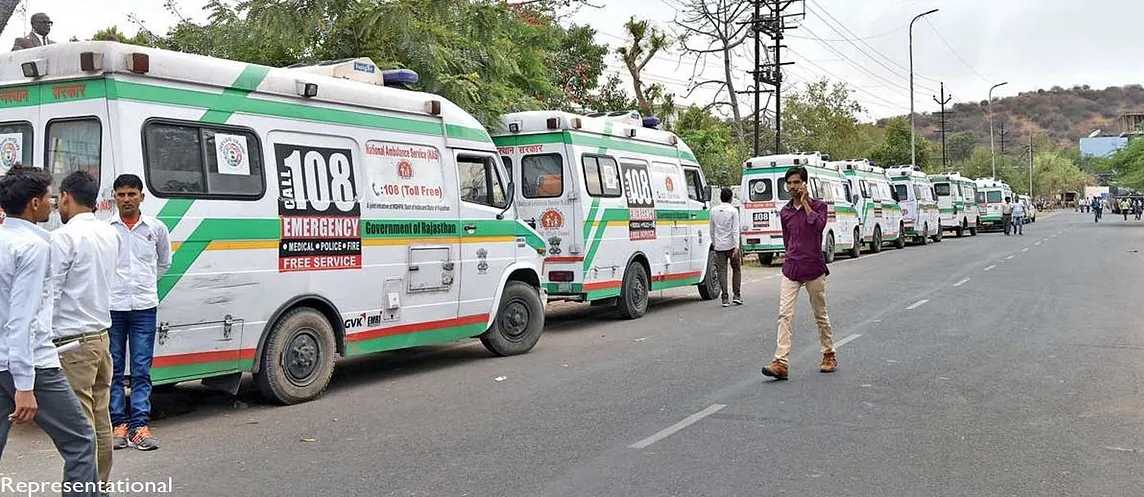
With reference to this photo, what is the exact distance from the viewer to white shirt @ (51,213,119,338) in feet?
15.9

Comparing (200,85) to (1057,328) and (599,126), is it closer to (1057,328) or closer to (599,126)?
(599,126)

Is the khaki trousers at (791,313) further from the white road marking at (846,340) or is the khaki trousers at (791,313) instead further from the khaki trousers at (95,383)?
the khaki trousers at (95,383)

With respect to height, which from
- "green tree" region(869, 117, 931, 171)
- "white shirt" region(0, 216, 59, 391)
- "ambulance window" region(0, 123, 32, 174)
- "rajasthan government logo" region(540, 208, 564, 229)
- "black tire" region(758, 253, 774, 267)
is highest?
"green tree" region(869, 117, 931, 171)

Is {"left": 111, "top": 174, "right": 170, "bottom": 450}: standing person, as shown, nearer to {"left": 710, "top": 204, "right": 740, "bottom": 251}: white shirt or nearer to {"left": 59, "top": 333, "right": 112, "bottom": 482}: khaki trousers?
{"left": 59, "top": 333, "right": 112, "bottom": 482}: khaki trousers

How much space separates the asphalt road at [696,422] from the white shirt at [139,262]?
1.04m

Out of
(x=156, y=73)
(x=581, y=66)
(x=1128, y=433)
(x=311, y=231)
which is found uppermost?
(x=581, y=66)

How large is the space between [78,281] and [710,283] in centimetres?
1338

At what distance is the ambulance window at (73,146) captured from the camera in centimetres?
715

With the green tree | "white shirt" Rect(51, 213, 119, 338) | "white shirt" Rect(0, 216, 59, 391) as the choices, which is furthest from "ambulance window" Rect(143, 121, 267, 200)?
the green tree

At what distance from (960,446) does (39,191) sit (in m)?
5.61

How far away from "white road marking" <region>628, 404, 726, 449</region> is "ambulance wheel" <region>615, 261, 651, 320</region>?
21.4ft

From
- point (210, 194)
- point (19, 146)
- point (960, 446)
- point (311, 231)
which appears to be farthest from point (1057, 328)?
point (19, 146)

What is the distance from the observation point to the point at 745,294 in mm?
18375

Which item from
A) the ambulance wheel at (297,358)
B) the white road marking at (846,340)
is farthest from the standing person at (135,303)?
the white road marking at (846,340)
